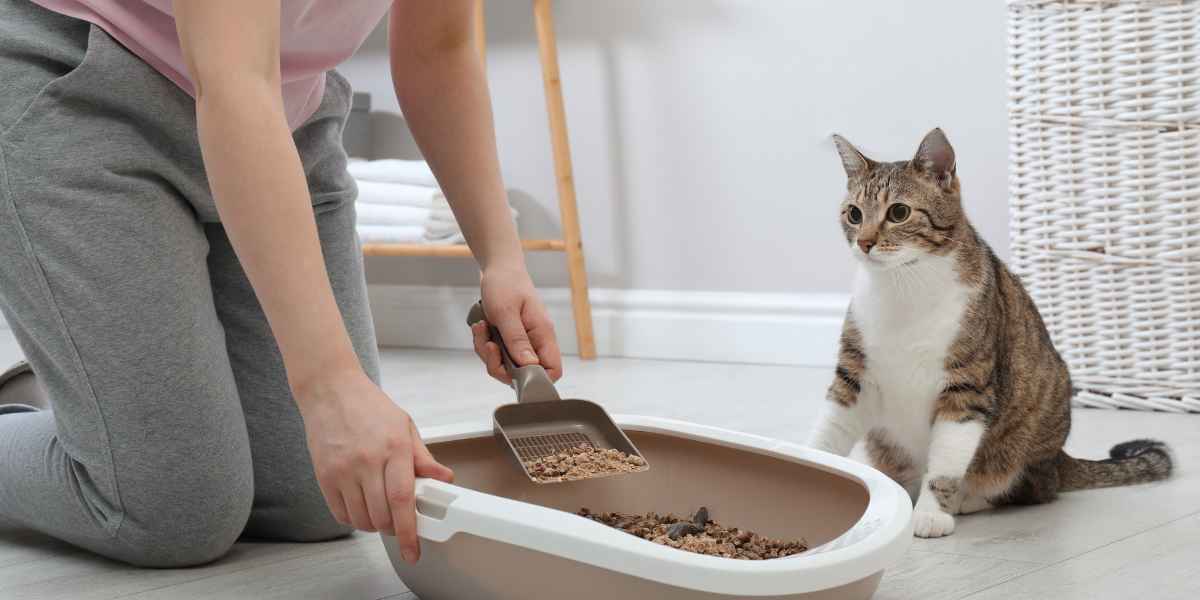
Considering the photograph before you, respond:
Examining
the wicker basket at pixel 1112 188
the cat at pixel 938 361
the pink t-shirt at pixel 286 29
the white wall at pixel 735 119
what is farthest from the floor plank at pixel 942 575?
the white wall at pixel 735 119

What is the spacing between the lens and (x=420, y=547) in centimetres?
Answer: 87

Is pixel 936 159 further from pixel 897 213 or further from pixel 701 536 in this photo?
pixel 701 536

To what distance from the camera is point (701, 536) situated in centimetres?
97

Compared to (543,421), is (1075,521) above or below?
below

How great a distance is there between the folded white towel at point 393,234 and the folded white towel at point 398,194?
51 millimetres

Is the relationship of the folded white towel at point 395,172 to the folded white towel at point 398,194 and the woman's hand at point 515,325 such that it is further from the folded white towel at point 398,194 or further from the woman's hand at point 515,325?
the woman's hand at point 515,325

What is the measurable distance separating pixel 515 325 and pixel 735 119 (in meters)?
1.42

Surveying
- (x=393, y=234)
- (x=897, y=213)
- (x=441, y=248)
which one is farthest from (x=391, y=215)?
(x=897, y=213)

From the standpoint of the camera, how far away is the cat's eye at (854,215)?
1.33 metres

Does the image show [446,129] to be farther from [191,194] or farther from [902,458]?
[902,458]

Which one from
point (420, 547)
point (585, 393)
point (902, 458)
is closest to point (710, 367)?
point (585, 393)

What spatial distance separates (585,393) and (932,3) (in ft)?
2.86

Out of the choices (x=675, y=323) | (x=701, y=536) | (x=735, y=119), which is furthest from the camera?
(x=675, y=323)

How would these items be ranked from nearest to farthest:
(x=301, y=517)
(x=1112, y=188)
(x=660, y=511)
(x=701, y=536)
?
1. (x=701, y=536)
2. (x=660, y=511)
3. (x=301, y=517)
4. (x=1112, y=188)
